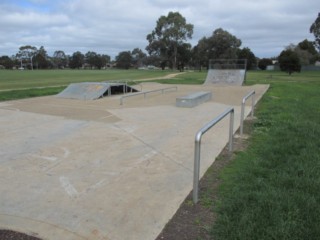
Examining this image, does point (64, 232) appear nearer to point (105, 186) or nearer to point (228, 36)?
point (105, 186)

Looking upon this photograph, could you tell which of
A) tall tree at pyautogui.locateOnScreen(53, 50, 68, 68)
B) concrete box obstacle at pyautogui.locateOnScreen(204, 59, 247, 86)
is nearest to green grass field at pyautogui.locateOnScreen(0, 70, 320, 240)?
concrete box obstacle at pyautogui.locateOnScreen(204, 59, 247, 86)

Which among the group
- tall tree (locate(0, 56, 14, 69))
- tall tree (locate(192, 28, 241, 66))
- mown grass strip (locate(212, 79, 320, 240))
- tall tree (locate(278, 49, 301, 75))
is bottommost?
tall tree (locate(0, 56, 14, 69))

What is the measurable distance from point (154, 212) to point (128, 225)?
1.33 feet

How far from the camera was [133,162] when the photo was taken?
5730 millimetres

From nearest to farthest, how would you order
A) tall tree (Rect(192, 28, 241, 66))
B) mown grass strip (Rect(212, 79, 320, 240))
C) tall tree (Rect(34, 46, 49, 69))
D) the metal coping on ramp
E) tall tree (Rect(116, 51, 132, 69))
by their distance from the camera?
1. mown grass strip (Rect(212, 79, 320, 240))
2. the metal coping on ramp
3. tall tree (Rect(192, 28, 241, 66))
4. tall tree (Rect(34, 46, 49, 69))
5. tall tree (Rect(116, 51, 132, 69))

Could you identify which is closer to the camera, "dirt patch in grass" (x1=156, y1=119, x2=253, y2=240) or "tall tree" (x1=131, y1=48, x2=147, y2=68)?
"dirt patch in grass" (x1=156, y1=119, x2=253, y2=240)

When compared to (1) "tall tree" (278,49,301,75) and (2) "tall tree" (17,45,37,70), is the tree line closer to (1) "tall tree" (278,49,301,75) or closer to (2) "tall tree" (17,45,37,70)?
(1) "tall tree" (278,49,301,75)

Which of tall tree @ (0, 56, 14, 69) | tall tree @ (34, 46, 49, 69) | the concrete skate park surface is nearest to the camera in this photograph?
the concrete skate park surface

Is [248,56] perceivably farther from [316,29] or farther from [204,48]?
[316,29]

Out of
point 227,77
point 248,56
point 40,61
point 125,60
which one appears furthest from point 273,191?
point 125,60

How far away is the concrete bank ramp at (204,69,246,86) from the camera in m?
28.2

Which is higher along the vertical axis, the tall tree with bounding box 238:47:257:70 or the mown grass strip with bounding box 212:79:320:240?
the tall tree with bounding box 238:47:257:70

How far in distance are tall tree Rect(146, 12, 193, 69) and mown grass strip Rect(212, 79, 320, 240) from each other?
258 ft

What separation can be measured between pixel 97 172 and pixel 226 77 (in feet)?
82.8
